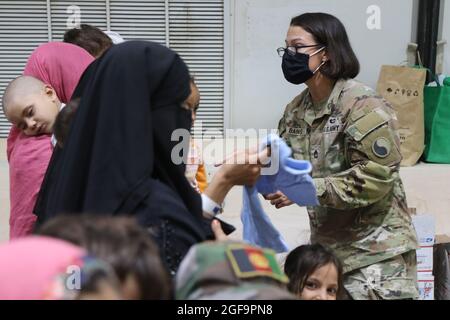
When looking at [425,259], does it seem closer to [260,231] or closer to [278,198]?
[278,198]

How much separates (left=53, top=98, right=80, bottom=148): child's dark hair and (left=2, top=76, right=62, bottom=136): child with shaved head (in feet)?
1.73

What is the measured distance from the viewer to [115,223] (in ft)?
3.37

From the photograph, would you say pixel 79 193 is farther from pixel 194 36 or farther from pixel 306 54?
pixel 194 36

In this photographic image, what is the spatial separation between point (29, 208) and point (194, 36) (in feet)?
9.72

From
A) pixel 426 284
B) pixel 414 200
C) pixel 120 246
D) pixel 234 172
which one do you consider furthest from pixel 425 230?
pixel 120 246

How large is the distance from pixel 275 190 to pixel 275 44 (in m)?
3.04

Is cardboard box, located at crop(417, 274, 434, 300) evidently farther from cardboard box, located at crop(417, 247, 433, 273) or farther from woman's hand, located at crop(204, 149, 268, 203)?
woman's hand, located at crop(204, 149, 268, 203)

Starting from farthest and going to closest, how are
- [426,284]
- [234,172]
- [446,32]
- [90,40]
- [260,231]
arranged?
[446,32], [426,284], [90,40], [260,231], [234,172]

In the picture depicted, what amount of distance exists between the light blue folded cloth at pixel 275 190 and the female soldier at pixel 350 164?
142mm

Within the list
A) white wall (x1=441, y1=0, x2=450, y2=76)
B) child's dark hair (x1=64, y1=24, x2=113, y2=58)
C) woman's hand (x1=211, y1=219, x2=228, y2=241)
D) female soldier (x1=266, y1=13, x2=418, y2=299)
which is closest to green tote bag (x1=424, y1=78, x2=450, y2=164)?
white wall (x1=441, y1=0, x2=450, y2=76)

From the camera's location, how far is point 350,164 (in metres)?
2.29

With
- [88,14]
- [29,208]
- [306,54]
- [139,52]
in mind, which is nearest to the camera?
[139,52]
